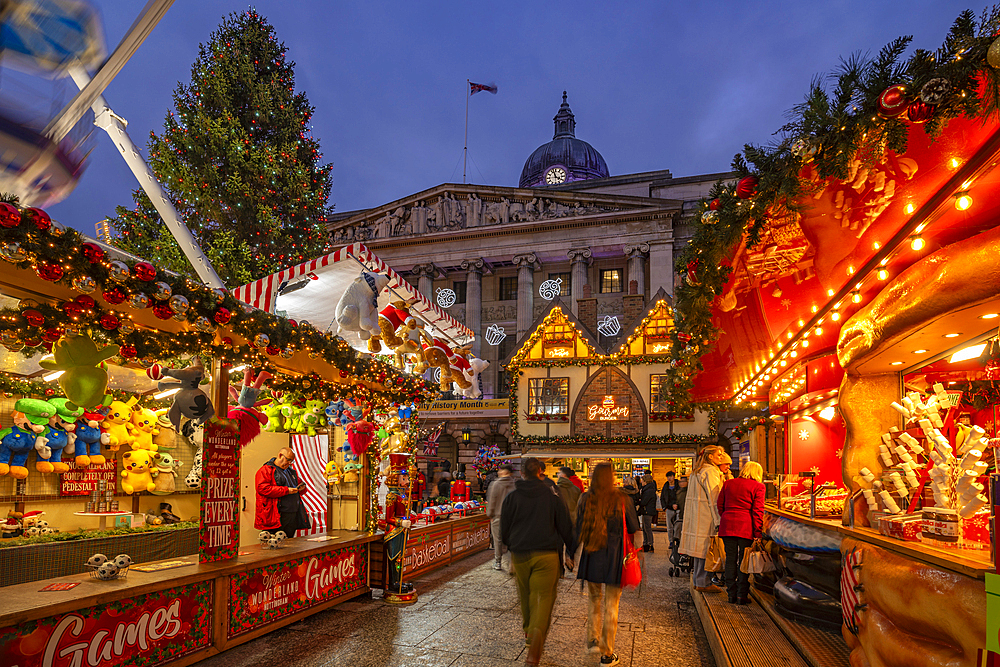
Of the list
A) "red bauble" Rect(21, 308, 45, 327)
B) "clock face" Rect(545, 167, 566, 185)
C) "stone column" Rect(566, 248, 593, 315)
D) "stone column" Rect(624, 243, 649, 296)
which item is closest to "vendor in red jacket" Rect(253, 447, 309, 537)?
"red bauble" Rect(21, 308, 45, 327)

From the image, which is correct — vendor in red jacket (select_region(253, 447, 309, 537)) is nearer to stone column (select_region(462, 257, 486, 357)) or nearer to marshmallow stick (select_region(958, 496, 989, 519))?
marshmallow stick (select_region(958, 496, 989, 519))

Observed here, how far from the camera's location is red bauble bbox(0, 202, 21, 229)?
341 cm

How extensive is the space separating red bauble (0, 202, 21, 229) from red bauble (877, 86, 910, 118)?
14.6 feet

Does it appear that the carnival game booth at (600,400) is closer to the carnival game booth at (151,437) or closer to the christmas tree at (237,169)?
the christmas tree at (237,169)

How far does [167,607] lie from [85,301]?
233cm

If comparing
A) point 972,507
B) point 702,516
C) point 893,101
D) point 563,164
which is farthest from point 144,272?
point 563,164

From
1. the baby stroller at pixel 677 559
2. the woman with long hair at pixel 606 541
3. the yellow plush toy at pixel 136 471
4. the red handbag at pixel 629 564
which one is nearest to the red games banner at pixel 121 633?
the woman with long hair at pixel 606 541

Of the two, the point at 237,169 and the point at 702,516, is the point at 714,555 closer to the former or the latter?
the point at 702,516

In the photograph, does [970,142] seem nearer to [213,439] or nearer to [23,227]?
[23,227]

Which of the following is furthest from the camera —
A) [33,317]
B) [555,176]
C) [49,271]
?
[555,176]

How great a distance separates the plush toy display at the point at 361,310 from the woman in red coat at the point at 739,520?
14.0 ft

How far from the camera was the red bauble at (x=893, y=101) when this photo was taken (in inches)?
103

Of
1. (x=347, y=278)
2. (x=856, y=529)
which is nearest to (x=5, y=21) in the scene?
(x=347, y=278)

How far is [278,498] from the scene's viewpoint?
7461 millimetres
